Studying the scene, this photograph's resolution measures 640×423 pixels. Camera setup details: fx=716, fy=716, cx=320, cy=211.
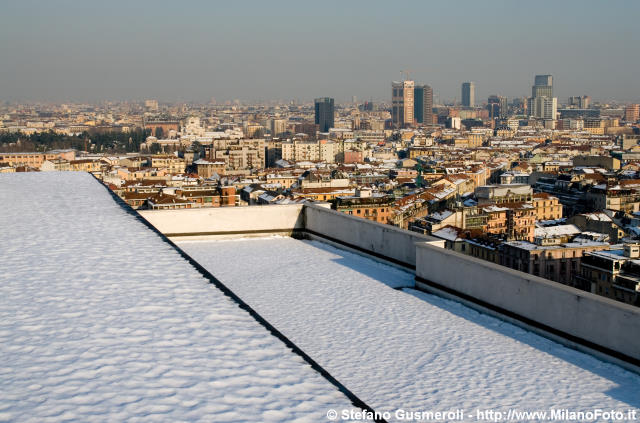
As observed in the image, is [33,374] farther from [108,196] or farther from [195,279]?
[108,196]

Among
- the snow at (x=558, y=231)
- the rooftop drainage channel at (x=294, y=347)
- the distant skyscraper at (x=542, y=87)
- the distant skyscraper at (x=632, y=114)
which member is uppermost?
the distant skyscraper at (x=542, y=87)

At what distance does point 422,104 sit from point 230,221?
71.9 metres

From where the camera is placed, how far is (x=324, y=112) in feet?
208

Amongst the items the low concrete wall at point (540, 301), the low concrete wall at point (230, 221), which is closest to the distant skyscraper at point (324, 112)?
the low concrete wall at point (230, 221)

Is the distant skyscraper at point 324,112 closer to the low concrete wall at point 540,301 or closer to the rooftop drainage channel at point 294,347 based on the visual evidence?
the low concrete wall at point 540,301

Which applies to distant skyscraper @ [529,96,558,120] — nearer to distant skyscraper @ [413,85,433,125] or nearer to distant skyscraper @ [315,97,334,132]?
distant skyscraper @ [413,85,433,125]

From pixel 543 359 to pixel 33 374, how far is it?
45.9 inches

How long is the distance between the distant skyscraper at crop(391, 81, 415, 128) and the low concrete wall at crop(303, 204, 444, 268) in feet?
223

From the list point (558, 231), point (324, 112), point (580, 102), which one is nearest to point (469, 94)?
point (580, 102)

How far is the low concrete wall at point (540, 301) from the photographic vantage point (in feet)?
5.38

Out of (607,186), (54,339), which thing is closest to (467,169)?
(607,186)

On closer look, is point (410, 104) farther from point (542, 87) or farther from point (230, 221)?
point (230, 221)

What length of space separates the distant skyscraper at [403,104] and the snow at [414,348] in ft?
226

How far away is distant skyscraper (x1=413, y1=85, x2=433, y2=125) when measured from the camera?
73375 millimetres
